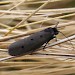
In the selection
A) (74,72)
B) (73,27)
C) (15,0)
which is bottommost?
(74,72)

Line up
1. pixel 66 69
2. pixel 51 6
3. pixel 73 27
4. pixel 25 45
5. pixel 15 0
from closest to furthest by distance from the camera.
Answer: pixel 25 45
pixel 66 69
pixel 73 27
pixel 15 0
pixel 51 6

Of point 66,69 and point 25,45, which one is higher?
point 25,45

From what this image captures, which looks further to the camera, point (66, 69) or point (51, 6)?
point (51, 6)

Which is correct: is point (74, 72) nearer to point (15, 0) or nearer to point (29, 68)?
point (29, 68)

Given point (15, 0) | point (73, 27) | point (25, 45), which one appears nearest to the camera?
point (25, 45)

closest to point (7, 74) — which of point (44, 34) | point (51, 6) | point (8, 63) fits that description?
point (8, 63)

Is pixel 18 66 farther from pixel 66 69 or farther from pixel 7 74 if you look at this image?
pixel 66 69
